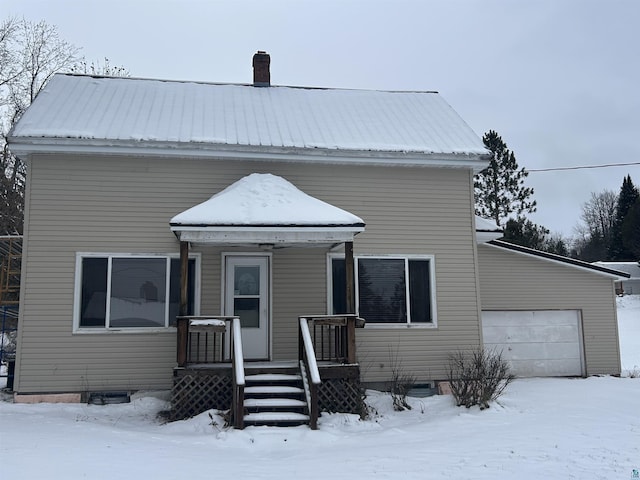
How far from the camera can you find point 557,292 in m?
14.1

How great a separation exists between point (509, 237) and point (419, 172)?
14576mm

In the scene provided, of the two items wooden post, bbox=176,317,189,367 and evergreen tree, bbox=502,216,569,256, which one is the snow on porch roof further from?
evergreen tree, bbox=502,216,569,256

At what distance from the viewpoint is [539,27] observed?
2344cm

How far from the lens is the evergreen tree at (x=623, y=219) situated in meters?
49.8

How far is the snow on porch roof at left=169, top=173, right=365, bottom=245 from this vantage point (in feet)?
30.8

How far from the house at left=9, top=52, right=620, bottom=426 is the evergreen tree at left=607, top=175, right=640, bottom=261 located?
4386 cm

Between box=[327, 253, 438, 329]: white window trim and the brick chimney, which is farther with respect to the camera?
the brick chimney

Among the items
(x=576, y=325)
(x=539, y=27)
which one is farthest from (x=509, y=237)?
(x=576, y=325)

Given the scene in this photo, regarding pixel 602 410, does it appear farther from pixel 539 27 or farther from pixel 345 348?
pixel 539 27

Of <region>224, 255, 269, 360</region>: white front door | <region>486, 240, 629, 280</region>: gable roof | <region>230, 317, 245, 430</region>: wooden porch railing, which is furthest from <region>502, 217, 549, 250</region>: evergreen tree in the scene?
<region>230, 317, 245, 430</region>: wooden porch railing

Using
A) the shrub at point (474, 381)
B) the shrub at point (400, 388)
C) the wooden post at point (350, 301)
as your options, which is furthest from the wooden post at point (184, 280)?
the shrub at point (474, 381)

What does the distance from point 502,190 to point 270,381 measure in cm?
2219

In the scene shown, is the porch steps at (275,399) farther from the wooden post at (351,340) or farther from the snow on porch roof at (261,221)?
the snow on porch roof at (261,221)

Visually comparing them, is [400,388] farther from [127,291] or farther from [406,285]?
[127,291]
